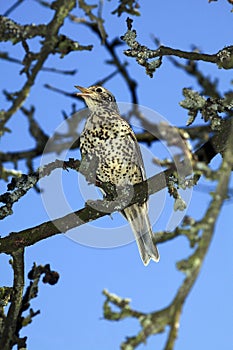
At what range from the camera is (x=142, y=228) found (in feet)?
23.3

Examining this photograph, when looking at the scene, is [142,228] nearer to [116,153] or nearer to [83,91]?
[116,153]

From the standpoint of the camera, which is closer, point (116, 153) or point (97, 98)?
point (116, 153)

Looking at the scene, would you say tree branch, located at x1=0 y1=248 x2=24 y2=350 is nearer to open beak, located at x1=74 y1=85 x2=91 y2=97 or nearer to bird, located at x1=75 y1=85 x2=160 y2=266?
bird, located at x1=75 y1=85 x2=160 y2=266

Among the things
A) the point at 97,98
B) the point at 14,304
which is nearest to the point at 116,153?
the point at 97,98

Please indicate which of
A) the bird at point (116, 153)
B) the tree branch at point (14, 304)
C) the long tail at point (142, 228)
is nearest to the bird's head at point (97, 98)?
the bird at point (116, 153)

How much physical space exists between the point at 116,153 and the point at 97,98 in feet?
3.17

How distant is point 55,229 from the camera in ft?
15.2

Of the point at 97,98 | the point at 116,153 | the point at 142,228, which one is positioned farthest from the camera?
the point at 97,98

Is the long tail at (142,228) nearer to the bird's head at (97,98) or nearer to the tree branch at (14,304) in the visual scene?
the bird's head at (97,98)

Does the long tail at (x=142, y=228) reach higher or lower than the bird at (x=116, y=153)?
lower

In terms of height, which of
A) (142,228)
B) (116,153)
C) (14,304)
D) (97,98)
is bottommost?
(14,304)

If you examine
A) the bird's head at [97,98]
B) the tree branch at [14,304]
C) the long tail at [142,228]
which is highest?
the bird's head at [97,98]

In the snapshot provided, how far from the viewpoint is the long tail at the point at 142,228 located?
6.90 metres

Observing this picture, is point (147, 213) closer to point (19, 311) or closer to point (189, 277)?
point (19, 311)
